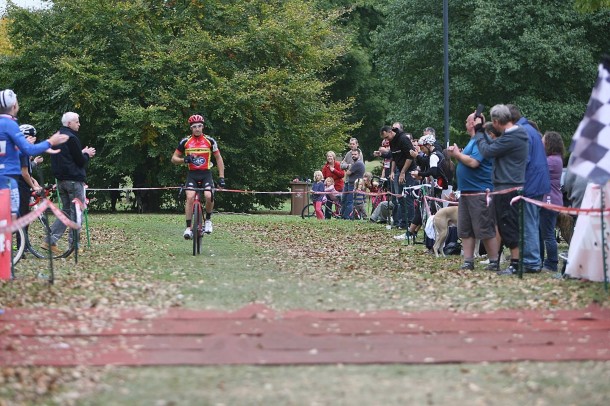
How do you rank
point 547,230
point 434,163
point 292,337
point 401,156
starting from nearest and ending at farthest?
1. point 292,337
2. point 547,230
3. point 434,163
4. point 401,156

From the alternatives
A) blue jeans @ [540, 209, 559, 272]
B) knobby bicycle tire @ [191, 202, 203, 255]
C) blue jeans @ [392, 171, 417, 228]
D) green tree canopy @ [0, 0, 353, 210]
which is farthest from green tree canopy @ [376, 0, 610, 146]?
blue jeans @ [540, 209, 559, 272]

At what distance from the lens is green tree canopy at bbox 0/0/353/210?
33.9 m

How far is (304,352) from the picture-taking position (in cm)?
808

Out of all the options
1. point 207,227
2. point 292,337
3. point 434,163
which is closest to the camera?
point 292,337

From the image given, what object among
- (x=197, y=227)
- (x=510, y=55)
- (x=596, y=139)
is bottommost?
(x=197, y=227)

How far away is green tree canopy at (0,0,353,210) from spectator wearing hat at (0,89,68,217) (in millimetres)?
20040

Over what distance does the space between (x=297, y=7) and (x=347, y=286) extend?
91.3 ft

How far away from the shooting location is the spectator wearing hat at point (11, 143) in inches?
501

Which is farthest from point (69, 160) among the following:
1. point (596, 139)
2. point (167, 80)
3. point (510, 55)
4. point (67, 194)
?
point (510, 55)

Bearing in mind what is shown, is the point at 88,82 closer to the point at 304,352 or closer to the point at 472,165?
the point at 472,165

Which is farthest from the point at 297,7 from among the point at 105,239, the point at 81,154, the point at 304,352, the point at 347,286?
the point at 304,352

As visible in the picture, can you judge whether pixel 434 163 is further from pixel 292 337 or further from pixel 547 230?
pixel 292 337

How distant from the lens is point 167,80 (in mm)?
34094

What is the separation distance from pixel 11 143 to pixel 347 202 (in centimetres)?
1660
